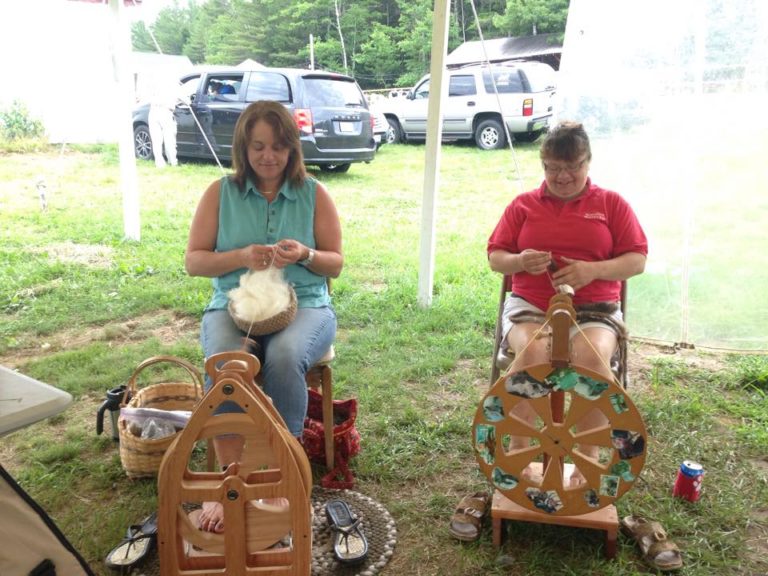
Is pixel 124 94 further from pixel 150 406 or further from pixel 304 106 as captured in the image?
pixel 150 406

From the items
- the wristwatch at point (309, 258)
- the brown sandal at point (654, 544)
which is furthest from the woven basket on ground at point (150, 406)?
the brown sandal at point (654, 544)

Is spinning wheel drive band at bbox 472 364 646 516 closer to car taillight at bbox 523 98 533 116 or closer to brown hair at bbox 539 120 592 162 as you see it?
brown hair at bbox 539 120 592 162

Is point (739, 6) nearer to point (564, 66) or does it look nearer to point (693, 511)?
point (564, 66)

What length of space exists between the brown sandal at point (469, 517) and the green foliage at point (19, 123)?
10238 millimetres

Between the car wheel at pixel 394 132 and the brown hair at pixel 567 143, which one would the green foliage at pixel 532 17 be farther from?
the brown hair at pixel 567 143

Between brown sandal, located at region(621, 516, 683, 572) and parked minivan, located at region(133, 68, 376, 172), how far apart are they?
19.8 ft

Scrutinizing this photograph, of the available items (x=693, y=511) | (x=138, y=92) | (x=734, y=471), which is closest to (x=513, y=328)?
(x=693, y=511)

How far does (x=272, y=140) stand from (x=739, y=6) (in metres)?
2.16

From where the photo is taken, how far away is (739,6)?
2.85 metres

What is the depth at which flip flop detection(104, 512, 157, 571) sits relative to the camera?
191cm

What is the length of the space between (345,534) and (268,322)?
70cm

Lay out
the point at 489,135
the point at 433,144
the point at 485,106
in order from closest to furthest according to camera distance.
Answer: the point at 433,144 → the point at 485,106 → the point at 489,135

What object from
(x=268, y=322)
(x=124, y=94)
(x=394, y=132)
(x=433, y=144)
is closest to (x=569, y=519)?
(x=268, y=322)

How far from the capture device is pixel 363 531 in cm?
209
